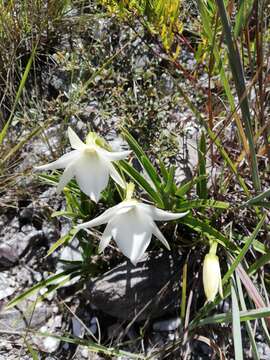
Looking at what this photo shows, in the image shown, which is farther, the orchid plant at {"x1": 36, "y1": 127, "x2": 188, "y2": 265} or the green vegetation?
the green vegetation

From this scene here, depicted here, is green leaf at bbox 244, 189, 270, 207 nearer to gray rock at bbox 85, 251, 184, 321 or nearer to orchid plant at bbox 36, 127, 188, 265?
orchid plant at bbox 36, 127, 188, 265

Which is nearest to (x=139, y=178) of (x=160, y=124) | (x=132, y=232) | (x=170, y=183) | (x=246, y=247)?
(x=170, y=183)

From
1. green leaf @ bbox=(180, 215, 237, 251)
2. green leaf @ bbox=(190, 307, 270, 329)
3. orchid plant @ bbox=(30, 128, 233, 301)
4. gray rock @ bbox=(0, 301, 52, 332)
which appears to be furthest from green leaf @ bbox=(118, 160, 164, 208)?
gray rock @ bbox=(0, 301, 52, 332)

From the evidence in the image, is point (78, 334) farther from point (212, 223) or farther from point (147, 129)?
point (147, 129)

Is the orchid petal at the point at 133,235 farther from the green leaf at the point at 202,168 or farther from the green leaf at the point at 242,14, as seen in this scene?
the green leaf at the point at 242,14

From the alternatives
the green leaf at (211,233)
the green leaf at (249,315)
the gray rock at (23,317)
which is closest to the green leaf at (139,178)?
the green leaf at (211,233)

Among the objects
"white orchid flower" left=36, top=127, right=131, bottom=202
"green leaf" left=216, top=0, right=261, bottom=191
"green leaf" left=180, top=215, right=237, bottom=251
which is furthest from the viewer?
"green leaf" left=180, top=215, right=237, bottom=251

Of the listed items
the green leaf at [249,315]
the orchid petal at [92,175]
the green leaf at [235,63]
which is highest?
the green leaf at [235,63]
